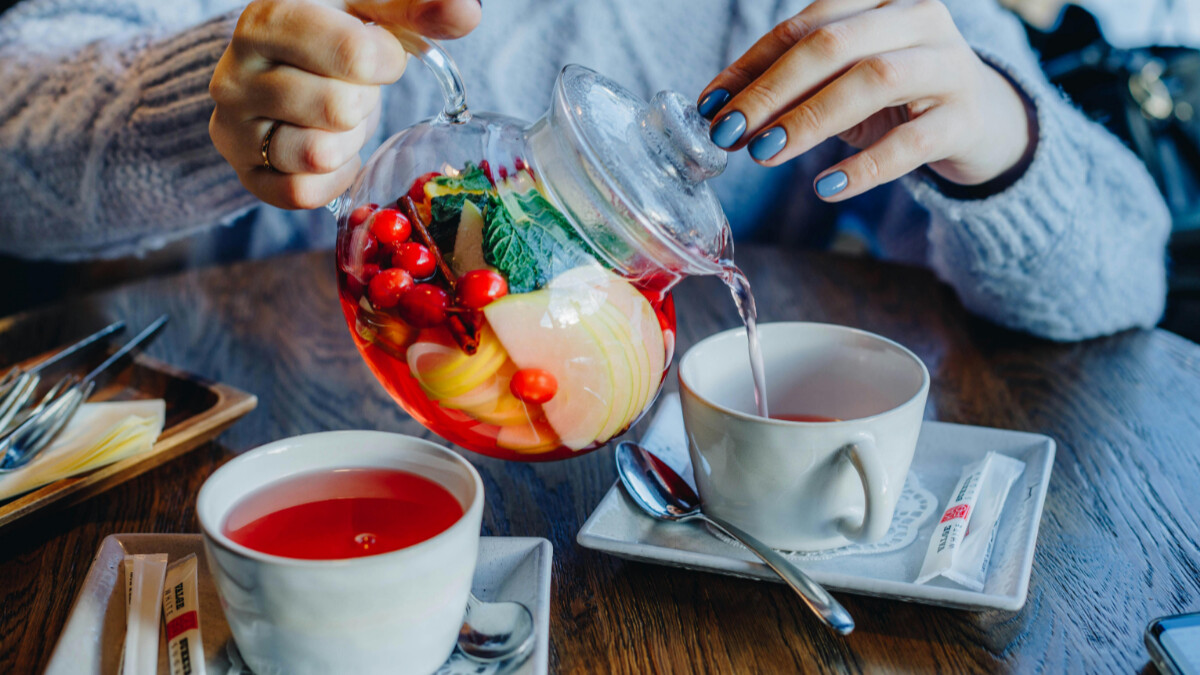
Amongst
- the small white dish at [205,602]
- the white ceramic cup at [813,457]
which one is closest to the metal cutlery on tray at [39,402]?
the small white dish at [205,602]

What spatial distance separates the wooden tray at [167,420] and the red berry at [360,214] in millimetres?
240

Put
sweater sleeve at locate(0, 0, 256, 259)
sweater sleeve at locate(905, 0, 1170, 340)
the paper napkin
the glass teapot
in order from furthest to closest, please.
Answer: sweater sleeve at locate(0, 0, 256, 259)
sweater sleeve at locate(905, 0, 1170, 340)
the paper napkin
the glass teapot

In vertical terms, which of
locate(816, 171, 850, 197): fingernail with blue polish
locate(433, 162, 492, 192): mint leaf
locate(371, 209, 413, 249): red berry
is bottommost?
locate(816, 171, 850, 197): fingernail with blue polish

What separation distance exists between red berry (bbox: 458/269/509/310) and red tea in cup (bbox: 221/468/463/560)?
0.34 ft

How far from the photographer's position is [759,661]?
42 centimetres

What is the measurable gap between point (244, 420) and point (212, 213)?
499 mm

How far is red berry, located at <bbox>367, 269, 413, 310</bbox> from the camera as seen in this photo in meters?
0.46

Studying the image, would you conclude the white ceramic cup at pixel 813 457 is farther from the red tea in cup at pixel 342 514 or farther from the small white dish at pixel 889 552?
the red tea in cup at pixel 342 514

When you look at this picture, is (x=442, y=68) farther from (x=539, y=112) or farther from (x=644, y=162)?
(x=539, y=112)

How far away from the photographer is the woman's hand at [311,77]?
49cm

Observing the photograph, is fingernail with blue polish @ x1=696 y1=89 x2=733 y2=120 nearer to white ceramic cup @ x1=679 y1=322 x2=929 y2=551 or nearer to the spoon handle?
white ceramic cup @ x1=679 y1=322 x2=929 y2=551

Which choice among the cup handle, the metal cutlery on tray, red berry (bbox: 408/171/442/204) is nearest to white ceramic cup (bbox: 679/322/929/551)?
the cup handle

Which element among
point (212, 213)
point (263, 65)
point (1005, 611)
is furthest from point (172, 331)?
point (1005, 611)

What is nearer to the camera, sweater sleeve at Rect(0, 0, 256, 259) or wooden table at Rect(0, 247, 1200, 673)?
wooden table at Rect(0, 247, 1200, 673)
